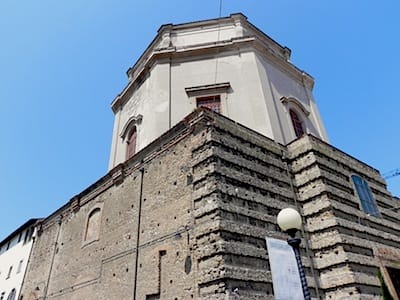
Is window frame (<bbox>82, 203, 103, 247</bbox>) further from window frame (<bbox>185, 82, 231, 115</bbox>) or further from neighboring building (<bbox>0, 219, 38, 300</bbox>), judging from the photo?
neighboring building (<bbox>0, 219, 38, 300</bbox>)

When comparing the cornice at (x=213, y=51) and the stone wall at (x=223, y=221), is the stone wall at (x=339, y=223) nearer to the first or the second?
the stone wall at (x=223, y=221)

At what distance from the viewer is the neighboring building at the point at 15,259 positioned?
1989cm

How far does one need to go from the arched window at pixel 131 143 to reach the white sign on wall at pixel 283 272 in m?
8.27

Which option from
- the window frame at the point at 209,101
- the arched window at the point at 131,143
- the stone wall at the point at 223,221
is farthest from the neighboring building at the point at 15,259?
the window frame at the point at 209,101

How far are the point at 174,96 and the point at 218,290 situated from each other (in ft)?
27.8

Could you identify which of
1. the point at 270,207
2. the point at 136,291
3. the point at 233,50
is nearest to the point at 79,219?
the point at 136,291

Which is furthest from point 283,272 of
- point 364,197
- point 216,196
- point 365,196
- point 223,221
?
point 365,196

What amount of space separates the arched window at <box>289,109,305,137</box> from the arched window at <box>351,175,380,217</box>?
3.02 m

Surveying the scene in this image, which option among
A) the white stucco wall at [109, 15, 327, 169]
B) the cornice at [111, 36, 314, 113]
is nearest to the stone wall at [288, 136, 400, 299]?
the white stucco wall at [109, 15, 327, 169]

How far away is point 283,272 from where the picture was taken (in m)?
7.46

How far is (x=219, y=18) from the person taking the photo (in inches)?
615

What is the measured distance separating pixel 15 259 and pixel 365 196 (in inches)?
880

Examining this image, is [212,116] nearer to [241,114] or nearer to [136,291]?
[241,114]

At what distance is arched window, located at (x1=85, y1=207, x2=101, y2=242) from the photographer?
12.4 metres
